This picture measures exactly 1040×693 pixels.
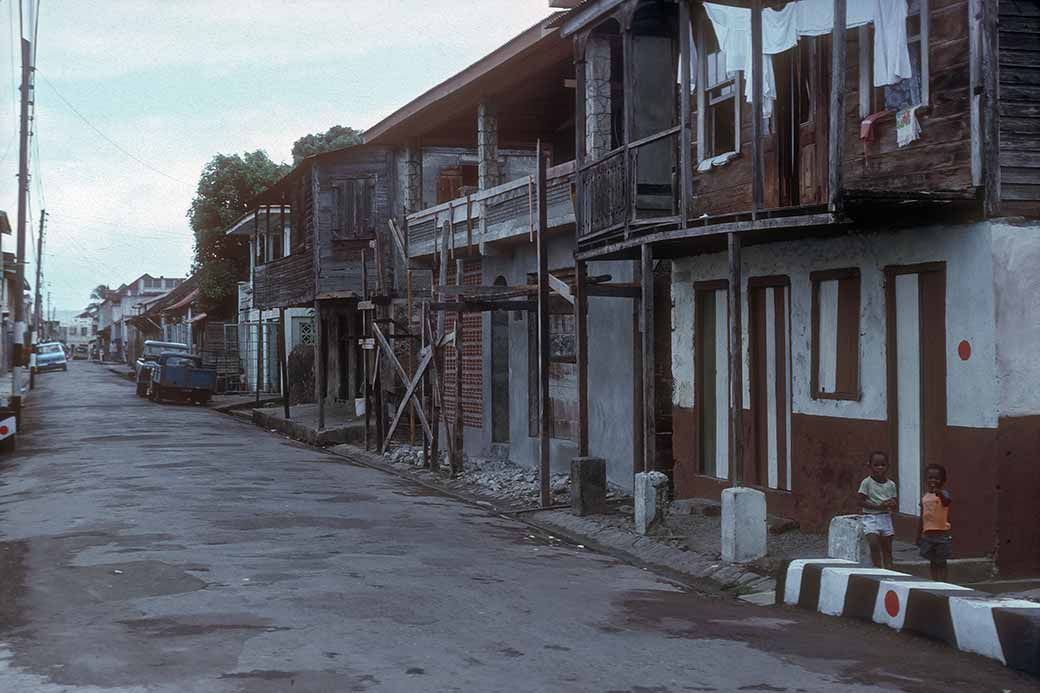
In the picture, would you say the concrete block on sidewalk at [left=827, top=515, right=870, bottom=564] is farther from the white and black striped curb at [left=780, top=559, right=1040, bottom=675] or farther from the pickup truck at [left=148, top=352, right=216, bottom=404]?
the pickup truck at [left=148, top=352, right=216, bottom=404]

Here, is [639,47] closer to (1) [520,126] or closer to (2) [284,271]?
(1) [520,126]

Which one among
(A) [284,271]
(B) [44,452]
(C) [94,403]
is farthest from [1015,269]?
(C) [94,403]

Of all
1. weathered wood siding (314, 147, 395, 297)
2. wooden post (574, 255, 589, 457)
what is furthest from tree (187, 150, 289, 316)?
wooden post (574, 255, 589, 457)

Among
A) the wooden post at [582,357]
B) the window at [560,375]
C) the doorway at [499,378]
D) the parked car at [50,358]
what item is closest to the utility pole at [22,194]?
the doorway at [499,378]

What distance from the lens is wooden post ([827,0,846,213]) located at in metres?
10.5

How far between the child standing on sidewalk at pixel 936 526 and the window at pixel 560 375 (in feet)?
30.6

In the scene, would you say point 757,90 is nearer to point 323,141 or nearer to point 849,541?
point 849,541

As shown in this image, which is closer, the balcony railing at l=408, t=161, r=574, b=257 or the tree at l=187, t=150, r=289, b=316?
the balcony railing at l=408, t=161, r=574, b=257

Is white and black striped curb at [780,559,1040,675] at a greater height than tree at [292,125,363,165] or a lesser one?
lesser

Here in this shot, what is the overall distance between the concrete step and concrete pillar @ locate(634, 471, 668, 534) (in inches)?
140

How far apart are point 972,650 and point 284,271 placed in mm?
29656

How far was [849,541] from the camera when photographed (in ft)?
32.8

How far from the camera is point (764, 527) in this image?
1167 centimetres

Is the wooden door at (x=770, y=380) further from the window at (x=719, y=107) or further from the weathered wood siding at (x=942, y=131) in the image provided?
the weathered wood siding at (x=942, y=131)
